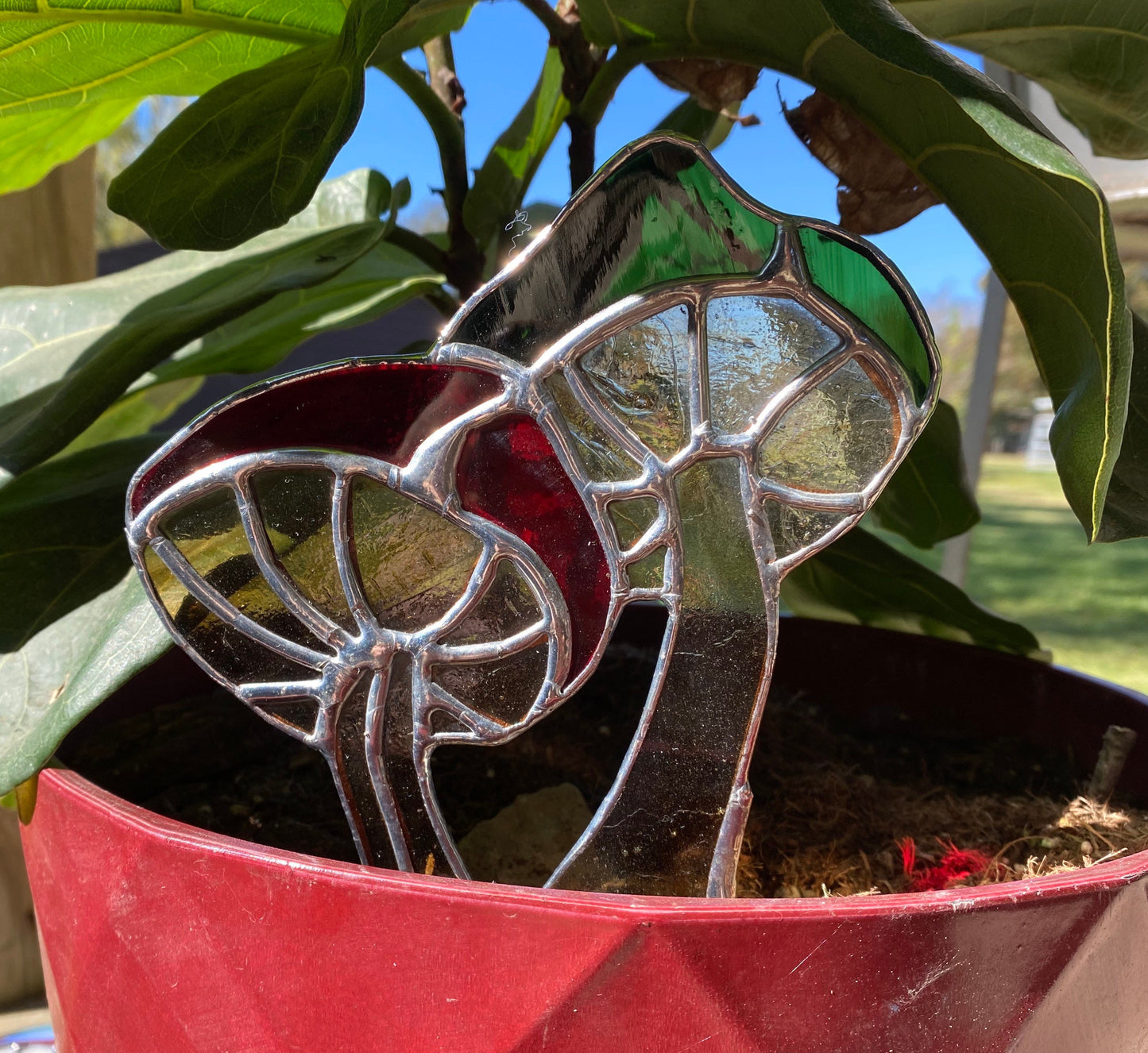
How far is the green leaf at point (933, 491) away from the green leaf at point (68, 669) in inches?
18.1

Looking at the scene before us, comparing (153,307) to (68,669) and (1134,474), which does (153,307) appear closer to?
(68,669)

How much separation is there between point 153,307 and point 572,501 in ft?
1.06

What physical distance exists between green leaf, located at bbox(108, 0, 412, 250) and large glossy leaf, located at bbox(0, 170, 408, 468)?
5cm

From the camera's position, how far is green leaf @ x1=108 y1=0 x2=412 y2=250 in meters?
0.40

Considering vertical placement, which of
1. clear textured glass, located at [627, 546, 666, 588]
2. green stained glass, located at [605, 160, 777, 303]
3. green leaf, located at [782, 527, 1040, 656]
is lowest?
green leaf, located at [782, 527, 1040, 656]

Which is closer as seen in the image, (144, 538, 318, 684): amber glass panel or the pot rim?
the pot rim

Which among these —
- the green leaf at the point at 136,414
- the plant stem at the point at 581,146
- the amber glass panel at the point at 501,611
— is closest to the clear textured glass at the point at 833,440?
the amber glass panel at the point at 501,611

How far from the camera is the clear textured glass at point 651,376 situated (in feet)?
1.07

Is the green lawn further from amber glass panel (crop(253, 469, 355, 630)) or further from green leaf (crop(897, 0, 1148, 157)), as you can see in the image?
amber glass panel (crop(253, 469, 355, 630))

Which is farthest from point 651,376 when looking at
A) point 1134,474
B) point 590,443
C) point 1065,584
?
point 1065,584

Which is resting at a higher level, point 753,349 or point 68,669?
point 753,349

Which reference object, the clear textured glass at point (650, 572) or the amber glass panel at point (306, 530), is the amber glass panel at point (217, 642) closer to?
the amber glass panel at point (306, 530)

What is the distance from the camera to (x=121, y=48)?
456 mm

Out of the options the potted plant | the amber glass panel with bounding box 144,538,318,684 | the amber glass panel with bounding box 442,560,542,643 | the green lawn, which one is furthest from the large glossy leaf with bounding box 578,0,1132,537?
the green lawn
